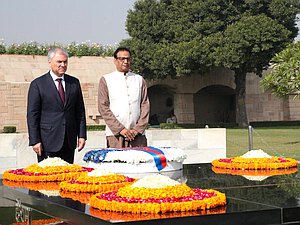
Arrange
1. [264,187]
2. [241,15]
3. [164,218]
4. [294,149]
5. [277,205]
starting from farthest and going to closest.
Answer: [241,15] < [294,149] < [264,187] < [277,205] < [164,218]

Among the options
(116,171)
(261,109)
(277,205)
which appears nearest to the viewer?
(277,205)

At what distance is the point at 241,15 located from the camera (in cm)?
2470

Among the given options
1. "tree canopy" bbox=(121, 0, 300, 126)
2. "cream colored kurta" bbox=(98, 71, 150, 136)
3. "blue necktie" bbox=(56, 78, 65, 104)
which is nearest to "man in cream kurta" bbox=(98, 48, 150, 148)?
"cream colored kurta" bbox=(98, 71, 150, 136)

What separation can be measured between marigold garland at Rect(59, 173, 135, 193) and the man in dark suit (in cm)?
81

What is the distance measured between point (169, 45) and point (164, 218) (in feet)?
74.1

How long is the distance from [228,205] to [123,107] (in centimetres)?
205

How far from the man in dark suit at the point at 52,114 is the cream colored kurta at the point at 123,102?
11.1 inches

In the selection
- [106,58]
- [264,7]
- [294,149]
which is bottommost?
[294,149]

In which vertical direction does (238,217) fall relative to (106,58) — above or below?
below

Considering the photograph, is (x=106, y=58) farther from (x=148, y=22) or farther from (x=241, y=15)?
(x=241, y=15)

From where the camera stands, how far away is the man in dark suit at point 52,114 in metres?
4.93

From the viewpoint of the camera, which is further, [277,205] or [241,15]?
[241,15]

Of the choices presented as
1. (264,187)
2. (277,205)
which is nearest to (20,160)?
(264,187)

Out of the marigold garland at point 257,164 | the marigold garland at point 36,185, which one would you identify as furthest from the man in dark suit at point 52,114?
the marigold garland at point 257,164
